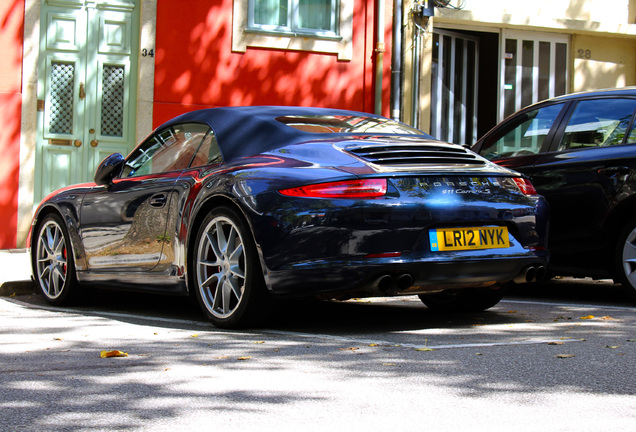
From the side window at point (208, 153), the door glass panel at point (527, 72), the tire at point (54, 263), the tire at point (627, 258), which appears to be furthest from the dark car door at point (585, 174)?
the door glass panel at point (527, 72)

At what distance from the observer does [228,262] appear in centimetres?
572

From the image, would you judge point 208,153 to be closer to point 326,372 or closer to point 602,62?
point 326,372

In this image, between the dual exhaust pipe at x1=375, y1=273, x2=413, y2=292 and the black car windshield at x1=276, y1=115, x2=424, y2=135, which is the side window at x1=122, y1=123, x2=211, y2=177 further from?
the dual exhaust pipe at x1=375, y1=273, x2=413, y2=292

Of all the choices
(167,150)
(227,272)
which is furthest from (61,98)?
(227,272)

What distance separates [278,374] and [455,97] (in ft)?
40.3

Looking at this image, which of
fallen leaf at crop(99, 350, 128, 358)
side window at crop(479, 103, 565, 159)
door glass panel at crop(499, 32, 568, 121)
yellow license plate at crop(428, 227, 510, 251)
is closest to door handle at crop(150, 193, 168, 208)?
fallen leaf at crop(99, 350, 128, 358)

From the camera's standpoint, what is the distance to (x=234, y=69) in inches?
547

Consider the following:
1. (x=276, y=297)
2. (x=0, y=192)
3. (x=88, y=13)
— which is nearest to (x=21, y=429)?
(x=276, y=297)

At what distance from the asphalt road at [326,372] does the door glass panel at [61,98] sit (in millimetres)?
6559

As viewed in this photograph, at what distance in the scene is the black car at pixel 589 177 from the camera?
7188 mm

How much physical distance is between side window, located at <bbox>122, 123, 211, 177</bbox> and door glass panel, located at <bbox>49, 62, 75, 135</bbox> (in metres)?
A: 6.28

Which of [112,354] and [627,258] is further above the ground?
[627,258]

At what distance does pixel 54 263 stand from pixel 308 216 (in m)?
3.06

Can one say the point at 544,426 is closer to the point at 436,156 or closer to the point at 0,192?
the point at 436,156
